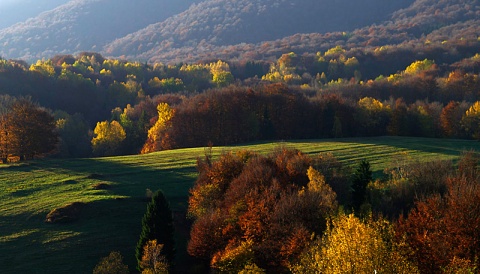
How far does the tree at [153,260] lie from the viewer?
4525 cm

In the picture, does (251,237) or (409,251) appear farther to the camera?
(251,237)

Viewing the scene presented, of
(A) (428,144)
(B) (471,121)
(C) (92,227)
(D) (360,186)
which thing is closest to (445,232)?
(D) (360,186)

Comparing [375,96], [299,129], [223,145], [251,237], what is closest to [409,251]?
[251,237]

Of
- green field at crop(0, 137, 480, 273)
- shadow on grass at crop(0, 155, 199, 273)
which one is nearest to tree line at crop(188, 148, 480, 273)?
shadow on grass at crop(0, 155, 199, 273)

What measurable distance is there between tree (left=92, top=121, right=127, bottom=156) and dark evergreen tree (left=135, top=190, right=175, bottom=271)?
68.3m

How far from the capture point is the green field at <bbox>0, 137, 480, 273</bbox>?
177 feet

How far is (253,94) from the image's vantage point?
124 m

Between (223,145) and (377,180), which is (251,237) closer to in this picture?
(377,180)

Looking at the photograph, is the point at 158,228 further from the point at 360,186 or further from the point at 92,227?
the point at 360,186

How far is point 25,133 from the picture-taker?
8762cm

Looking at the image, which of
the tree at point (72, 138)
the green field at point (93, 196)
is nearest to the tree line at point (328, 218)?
the green field at point (93, 196)

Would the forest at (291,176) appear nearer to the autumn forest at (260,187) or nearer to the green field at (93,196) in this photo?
the autumn forest at (260,187)

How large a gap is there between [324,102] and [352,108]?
7236 millimetres

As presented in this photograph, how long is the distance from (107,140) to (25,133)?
32.7m
